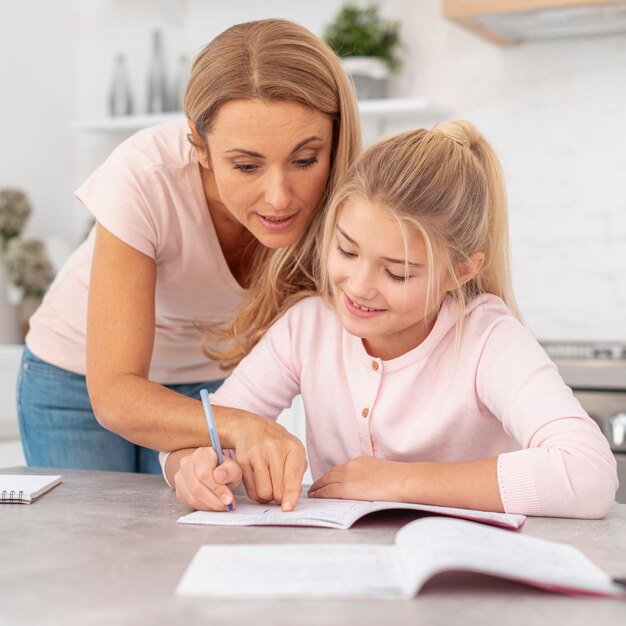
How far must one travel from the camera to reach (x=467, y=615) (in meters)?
0.77

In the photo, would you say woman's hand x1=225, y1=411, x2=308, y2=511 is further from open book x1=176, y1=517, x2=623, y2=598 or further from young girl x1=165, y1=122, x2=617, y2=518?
open book x1=176, y1=517, x2=623, y2=598

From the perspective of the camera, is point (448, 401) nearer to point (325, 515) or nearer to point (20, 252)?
point (325, 515)

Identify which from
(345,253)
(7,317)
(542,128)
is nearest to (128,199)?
(345,253)

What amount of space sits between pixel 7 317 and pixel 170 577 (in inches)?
112

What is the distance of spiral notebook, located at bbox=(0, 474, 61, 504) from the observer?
4.08 feet

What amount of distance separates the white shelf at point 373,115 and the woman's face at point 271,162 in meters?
1.70

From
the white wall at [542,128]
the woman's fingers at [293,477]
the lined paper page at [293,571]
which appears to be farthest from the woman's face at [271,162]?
the white wall at [542,128]

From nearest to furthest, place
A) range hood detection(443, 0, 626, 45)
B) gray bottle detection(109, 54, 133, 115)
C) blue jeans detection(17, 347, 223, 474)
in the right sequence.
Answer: blue jeans detection(17, 347, 223, 474) → range hood detection(443, 0, 626, 45) → gray bottle detection(109, 54, 133, 115)

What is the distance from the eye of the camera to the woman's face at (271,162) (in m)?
1.37

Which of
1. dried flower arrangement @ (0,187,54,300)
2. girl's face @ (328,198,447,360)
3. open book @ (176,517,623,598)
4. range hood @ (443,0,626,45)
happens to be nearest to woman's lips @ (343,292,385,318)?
girl's face @ (328,198,447,360)

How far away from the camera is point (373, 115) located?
3.24 meters

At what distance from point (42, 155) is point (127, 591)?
3.20m

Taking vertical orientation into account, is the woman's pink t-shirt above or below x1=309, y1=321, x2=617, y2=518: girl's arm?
above

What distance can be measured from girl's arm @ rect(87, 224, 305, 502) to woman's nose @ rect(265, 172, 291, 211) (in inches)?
9.7
